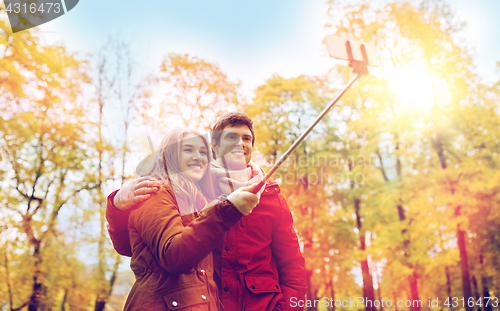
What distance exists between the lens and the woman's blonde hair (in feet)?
5.95

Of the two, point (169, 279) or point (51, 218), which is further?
point (51, 218)

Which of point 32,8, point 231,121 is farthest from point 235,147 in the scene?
point 32,8

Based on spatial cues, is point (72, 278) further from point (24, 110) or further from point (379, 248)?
point (379, 248)

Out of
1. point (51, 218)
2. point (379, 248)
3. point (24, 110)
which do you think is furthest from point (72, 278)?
point (379, 248)

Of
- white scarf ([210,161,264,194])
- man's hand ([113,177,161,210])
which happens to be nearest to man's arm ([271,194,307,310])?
white scarf ([210,161,264,194])

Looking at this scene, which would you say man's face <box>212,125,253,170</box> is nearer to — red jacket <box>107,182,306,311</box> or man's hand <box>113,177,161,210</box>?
red jacket <box>107,182,306,311</box>

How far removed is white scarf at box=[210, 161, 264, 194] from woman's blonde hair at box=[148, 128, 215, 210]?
239 mm

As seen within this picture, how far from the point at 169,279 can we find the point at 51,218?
33.9 feet

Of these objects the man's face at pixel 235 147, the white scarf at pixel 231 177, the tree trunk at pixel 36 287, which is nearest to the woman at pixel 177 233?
the white scarf at pixel 231 177

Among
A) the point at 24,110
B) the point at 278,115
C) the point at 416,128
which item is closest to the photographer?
the point at 24,110

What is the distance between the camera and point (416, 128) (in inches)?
396

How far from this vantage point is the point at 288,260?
2.32 m

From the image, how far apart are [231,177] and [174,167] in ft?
1.66

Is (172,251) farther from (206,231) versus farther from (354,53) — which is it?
(354,53)
